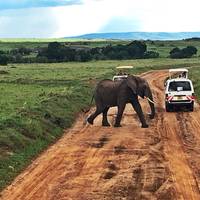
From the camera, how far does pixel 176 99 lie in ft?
109

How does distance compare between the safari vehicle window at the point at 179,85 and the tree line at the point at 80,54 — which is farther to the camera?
the tree line at the point at 80,54

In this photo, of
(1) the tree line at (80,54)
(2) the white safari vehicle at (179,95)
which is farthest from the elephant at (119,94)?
(1) the tree line at (80,54)

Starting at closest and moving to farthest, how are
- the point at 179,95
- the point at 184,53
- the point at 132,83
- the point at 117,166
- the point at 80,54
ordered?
1. the point at 117,166
2. the point at 132,83
3. the point at 179,95
4. the point at 80,54
5. the point at 184,53

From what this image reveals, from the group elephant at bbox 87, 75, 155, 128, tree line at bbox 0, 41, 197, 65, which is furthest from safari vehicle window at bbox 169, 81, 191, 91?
tree line at bbox 0, 41, 197, 65

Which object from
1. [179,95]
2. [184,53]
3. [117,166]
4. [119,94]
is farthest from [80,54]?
[117,166]

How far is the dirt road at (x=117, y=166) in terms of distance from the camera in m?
14.4

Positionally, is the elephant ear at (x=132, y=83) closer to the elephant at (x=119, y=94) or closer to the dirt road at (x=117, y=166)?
the elephant at (x=119, y=94)

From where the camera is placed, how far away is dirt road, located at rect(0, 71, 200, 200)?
14.4 metres

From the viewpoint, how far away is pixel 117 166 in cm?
1752

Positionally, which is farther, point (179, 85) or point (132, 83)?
point (179, 85)

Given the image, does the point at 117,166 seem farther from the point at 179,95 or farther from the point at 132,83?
the point at 179,95

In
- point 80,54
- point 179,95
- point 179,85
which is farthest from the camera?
point 80,54

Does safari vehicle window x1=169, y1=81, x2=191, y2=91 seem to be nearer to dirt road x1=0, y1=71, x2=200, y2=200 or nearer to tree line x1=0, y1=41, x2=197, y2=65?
dirt road x1=0, y1=71, x2=200, y2=200

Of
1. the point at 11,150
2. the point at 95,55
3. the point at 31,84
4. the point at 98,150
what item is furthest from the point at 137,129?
the point at 95,55
